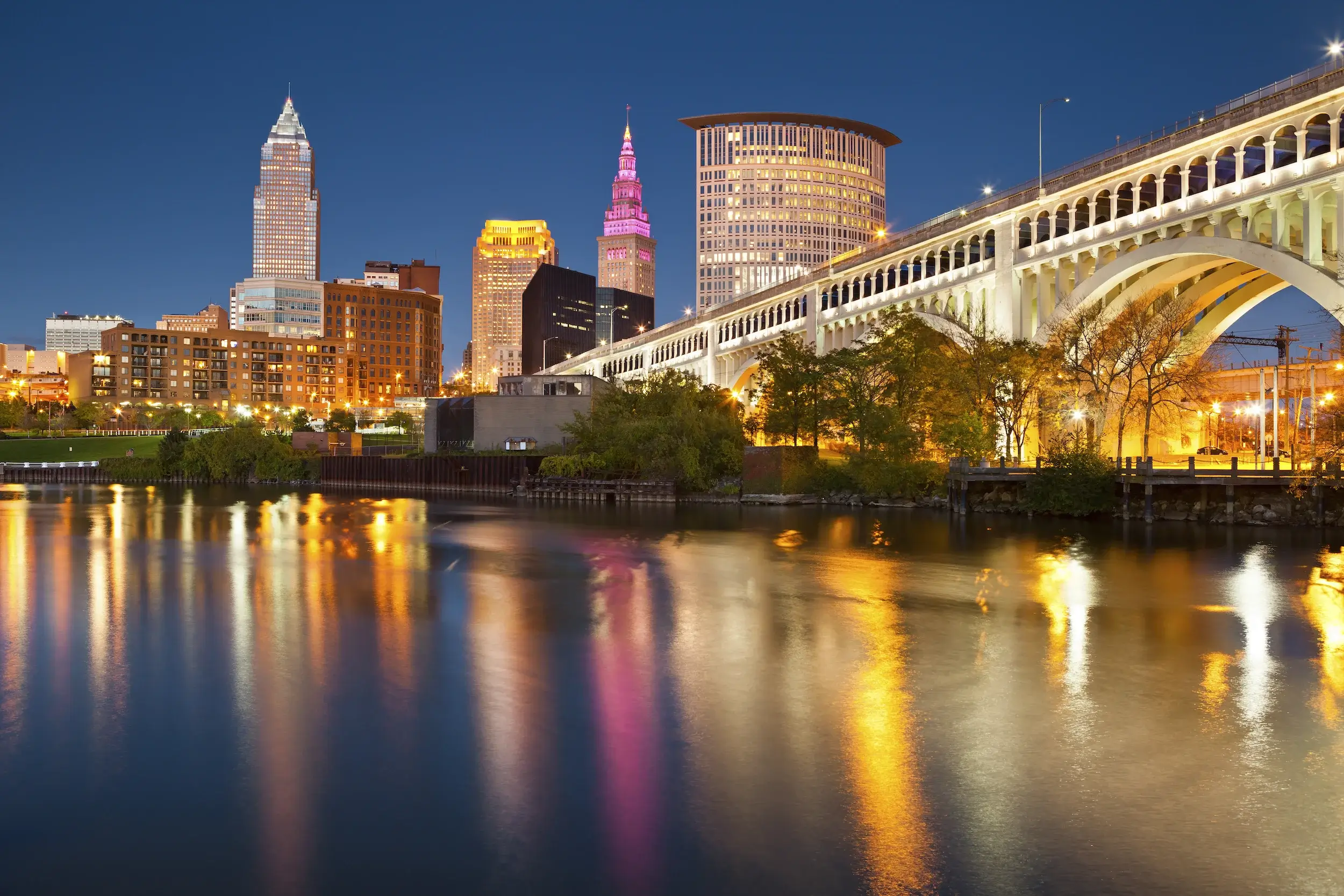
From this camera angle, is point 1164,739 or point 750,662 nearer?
point 1164,739

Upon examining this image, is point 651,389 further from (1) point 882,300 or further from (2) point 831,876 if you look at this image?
(2) point 831,876

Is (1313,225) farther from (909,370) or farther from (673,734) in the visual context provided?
(673,734)

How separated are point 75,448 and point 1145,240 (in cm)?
13818

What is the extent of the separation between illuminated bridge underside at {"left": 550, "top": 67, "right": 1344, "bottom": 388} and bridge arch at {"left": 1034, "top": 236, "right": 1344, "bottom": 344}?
0.09 m

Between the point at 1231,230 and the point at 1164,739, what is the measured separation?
43716 millimetres

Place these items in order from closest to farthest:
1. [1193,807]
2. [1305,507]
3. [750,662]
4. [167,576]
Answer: [1193,807] → [750,662] → [167,576] → [1305,507]

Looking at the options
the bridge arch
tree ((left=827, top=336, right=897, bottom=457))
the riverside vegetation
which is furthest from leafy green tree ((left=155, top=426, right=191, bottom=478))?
the bridge arch

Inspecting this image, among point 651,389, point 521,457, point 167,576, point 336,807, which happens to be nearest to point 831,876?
point 336,807

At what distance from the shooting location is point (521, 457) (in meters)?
84.4

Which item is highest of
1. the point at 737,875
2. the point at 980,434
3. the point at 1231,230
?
the point at 1231,230

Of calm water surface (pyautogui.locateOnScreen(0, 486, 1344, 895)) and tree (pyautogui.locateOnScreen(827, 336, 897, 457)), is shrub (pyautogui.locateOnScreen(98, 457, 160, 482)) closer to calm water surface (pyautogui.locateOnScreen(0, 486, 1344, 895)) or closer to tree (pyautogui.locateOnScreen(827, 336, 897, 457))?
tree (pyautogui.locateOnScreen(827, 336, 897, 457))

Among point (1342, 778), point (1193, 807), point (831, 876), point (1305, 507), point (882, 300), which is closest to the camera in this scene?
point (831, 876)

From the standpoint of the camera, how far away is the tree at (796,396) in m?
71.4

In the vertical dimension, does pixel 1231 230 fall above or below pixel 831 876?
above
